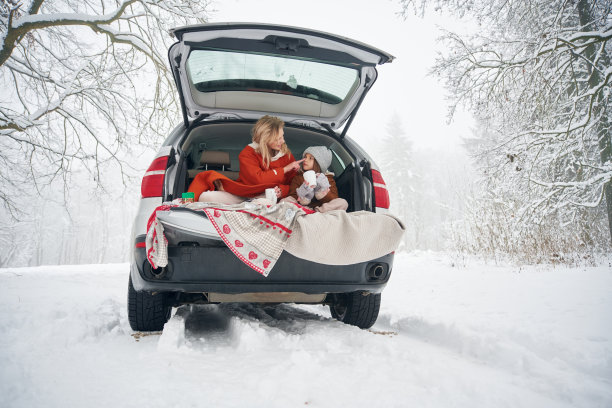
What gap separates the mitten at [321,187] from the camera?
2.48 metres

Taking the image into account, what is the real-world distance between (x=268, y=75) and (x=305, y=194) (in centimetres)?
102

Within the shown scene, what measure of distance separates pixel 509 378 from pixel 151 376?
168 cm

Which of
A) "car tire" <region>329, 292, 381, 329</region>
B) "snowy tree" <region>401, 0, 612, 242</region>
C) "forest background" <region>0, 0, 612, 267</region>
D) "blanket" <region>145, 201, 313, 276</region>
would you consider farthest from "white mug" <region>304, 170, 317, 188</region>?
"snowy tree" <region>401, 0, 612, 242</region>

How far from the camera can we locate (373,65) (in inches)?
93.4

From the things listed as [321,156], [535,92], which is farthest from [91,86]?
[535,92]

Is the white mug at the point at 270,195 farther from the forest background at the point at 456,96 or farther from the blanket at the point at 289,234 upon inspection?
the forest background at the point at 456,96

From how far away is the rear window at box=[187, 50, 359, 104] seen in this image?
2.39 metres

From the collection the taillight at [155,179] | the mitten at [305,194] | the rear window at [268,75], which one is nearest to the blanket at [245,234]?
the taillight at [155,179]

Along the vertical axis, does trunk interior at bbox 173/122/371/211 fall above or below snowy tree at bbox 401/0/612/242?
below

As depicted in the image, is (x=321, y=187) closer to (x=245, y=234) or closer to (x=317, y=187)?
(x=317, y=187)

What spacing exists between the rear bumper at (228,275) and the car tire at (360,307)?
519 millimetres

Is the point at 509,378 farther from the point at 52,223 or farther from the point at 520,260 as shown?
the point at 52,223

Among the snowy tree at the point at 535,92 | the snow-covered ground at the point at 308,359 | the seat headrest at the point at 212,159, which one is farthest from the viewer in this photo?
the snowy tree at the point at 535,92

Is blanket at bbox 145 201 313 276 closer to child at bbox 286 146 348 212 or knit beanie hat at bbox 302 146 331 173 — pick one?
child at bbox 286 146 348 212
